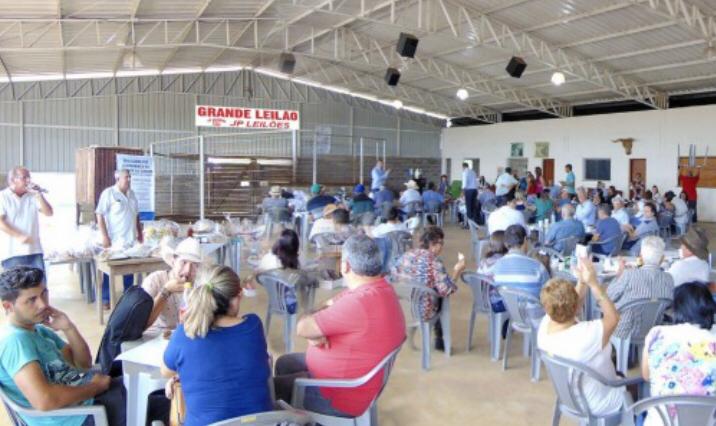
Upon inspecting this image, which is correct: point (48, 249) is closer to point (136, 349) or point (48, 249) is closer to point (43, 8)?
point (136, 349)

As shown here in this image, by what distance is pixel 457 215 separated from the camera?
14016 millimetres

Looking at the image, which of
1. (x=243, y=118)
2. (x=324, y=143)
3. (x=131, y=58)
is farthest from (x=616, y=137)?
(x=131, y=58)

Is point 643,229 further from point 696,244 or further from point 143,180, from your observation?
point 143,180

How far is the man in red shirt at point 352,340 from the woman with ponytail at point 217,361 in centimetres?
41

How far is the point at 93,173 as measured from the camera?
28.3 feet

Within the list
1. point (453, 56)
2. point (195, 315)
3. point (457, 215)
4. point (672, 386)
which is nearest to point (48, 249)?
point (195, 315)

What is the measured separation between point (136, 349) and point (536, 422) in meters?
2.09

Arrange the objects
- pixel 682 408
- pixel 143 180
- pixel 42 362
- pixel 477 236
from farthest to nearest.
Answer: pixel 477 236 < pixel 143 180 < pixel 42 362 < pixel 682 408

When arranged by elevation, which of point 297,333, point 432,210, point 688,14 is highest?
point 688,14

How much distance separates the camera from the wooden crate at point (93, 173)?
8.61m

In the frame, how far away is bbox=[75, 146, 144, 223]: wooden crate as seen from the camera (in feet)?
28.2

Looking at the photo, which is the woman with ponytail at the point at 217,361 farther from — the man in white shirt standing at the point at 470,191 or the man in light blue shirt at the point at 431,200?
the man in white shirt standing at the point at 470,191

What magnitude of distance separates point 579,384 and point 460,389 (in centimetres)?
131

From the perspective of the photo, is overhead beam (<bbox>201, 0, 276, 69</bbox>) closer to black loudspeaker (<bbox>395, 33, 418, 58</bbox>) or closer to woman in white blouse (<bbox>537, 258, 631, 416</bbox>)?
black loudspeaker (<bbox>395, 33, 418, 58</bbox>)
